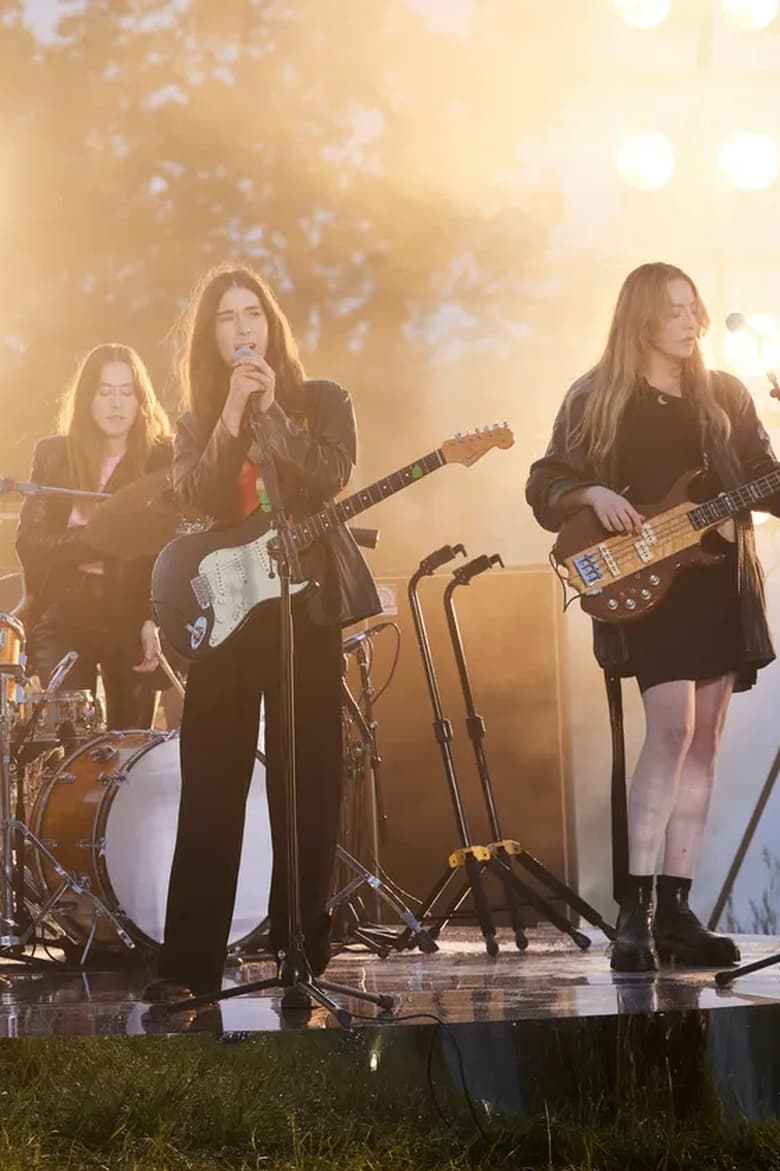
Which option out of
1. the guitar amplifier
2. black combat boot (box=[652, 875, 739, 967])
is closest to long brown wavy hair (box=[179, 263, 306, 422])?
the guitar amplifier

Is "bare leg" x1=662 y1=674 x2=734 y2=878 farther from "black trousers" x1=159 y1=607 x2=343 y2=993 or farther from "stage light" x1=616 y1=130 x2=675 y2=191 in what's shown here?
"stage light" x1=616 y1=130 x2=675 y2=191

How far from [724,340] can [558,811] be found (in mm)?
1395

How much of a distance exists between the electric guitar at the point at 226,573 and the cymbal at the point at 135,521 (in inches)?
26.3

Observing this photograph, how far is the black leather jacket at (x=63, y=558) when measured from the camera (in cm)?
395

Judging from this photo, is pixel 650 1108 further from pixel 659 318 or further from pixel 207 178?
pixel 207 178

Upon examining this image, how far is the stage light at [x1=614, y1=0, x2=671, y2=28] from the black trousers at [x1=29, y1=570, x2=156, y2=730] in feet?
7.23

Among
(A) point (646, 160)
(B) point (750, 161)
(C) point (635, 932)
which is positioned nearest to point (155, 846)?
(C) point (635, 932)

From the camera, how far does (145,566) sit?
155 inches

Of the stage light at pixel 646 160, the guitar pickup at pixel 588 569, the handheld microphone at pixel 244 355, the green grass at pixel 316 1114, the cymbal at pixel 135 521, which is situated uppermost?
the stage light at pixel 646 160

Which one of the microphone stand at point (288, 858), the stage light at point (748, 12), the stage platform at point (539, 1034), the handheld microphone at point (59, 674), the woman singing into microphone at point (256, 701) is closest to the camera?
the stage platform at point (539, 1034)

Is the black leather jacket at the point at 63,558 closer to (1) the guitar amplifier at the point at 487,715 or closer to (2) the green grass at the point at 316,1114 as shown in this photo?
(1) the guitar amplifier at the point at 487,715

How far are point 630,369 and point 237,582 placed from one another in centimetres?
116

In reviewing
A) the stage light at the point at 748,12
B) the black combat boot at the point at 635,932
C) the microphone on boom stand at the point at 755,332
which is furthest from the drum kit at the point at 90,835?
the stage light at the point at 748,12

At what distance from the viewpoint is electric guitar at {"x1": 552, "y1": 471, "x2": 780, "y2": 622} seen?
3426 millimetres
